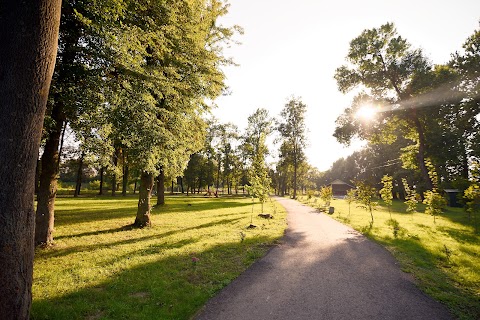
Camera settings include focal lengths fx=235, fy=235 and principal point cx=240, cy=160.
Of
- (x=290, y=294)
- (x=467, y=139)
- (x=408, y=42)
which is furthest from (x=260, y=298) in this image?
(x=467, y=139)

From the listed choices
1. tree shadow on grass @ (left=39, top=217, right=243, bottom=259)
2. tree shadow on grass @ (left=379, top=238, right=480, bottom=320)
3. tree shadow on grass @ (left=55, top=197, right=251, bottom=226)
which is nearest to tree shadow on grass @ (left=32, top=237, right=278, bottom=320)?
tree shadow on grass @ (left=39, top=217, right=243, bottom=259)

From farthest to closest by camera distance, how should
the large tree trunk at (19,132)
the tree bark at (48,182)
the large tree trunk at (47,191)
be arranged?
the large tree trunk at (47,191)
the tree bark at (48,182)
the large tree trunk at (19,132)

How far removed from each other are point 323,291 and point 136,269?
5.32 meters

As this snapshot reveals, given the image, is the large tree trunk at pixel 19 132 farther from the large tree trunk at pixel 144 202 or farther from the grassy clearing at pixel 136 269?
the large tree trunk at pixel 144 202

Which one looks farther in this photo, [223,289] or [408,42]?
[408,42]

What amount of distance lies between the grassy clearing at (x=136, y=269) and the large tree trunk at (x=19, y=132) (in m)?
1.69

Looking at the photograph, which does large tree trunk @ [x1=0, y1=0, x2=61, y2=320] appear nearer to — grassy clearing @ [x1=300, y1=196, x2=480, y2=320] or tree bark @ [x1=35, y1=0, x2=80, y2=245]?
tree bark @ [x1=35, y1=0, x2=80, y2=245]

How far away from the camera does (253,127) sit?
49.9 m

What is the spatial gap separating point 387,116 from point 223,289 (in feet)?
83.4

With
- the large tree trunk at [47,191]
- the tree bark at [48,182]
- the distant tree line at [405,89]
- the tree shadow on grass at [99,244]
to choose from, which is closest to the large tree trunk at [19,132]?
the tree shadow on grass at [99,244]

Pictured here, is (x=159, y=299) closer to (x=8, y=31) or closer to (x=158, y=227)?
(x=8, y=31)

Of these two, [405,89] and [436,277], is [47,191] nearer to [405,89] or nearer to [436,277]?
[436,277]

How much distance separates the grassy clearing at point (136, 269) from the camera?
491cm

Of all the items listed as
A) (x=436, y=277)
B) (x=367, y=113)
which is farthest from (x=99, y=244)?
(x=367, y=113)
